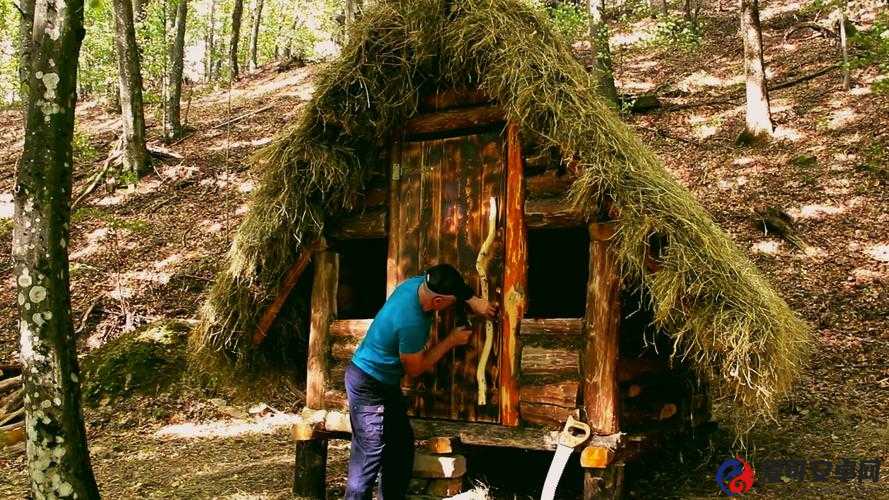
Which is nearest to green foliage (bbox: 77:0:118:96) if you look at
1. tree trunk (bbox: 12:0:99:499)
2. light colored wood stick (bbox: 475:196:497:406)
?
A: tree trunk (bbox: 12:0:99:499)

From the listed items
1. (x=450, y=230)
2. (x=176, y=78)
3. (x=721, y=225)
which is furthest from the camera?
(x=176, y=78)

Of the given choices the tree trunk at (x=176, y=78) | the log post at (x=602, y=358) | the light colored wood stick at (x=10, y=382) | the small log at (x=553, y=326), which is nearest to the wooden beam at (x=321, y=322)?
the small log at (x=553, y=326)

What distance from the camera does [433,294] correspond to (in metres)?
5.29

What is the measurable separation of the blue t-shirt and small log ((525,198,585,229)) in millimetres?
1023

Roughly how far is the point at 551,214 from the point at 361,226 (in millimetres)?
1744

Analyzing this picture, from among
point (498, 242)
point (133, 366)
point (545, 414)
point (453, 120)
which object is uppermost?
point (453, 120)

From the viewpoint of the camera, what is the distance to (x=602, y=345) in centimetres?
544

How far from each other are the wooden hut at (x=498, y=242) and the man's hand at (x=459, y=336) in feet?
0.74

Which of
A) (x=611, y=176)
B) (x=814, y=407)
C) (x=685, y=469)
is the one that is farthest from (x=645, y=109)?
→ (x=611, y=176)

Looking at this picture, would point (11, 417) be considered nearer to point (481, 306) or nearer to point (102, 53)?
point (481, 306)

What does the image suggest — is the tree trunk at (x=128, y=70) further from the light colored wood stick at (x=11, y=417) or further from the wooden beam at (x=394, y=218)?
the wooden beam at (x=394, y=218)

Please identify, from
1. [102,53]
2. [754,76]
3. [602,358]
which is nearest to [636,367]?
[602,358]

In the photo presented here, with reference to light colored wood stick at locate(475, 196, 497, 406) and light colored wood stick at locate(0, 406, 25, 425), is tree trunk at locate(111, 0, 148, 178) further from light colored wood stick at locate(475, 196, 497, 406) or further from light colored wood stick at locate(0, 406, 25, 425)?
light colored wood stick at locate(475, 196, 497, 406)

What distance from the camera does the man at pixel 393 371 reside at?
17.5 ft
